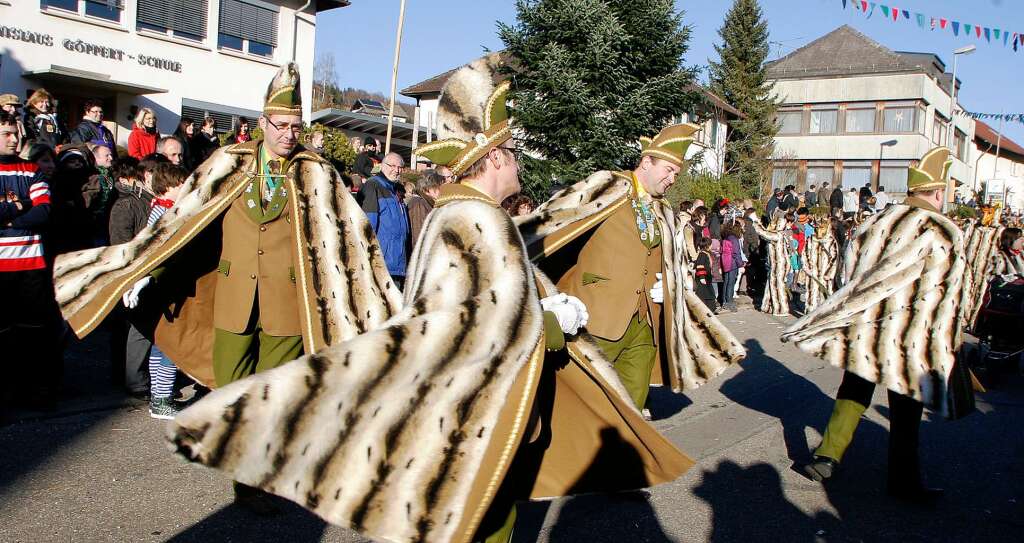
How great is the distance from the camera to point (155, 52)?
71.7 feet

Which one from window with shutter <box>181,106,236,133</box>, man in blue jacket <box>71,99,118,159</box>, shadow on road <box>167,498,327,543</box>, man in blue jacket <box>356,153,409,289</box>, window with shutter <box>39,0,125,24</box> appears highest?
window with shutter <box>39,0,125,24</box>

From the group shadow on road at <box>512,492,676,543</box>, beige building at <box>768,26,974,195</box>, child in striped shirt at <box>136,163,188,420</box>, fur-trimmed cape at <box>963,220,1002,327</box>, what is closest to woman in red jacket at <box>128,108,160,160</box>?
child in striped shirt at <box>136,163,188,420</box>

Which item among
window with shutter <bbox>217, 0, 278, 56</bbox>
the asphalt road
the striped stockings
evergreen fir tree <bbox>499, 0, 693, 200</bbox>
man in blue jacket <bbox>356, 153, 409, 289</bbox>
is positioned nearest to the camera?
the asphalt road

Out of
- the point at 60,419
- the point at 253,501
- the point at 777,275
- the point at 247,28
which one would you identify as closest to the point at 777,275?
the point at 777,275

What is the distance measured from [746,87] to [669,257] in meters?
42.3

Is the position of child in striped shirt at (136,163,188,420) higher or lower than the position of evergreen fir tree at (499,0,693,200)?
lower

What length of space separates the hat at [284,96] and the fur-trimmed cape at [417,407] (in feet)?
6.32

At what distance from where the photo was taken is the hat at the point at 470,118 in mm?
3205

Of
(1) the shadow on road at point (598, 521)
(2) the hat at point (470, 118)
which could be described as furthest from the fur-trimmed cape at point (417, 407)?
(1) the shadow on road at point (598, 521)

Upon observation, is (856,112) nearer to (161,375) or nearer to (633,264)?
(633,264)

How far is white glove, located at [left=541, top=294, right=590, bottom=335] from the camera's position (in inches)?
125

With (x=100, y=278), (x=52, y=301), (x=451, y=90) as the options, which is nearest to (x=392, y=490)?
(x=451, y=90)

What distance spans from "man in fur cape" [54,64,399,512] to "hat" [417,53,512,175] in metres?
1.53

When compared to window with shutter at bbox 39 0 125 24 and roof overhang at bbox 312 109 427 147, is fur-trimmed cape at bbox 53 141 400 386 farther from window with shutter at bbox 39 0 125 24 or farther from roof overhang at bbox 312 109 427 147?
roof overhang at bbox 312 109 427 147
